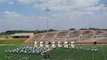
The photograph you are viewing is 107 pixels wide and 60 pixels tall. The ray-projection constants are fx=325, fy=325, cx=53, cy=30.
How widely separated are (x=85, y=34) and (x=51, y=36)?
373 inches

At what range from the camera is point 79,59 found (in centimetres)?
3228

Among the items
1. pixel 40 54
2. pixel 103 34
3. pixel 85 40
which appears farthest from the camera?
pixel 103 34

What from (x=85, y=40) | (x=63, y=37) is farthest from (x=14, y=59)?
(x=63, y=37)

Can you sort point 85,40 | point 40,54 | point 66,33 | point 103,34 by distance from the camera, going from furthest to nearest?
point 66,33, point 103,34, point 85,40, point 40,54

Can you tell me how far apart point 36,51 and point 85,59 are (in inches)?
320

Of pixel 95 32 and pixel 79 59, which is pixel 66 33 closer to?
pixel 95 32

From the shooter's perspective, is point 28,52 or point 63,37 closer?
point 28,52

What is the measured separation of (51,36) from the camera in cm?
8700

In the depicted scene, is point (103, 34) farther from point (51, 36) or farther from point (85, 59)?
point (85, 59)

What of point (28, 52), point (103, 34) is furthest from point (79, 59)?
point (103, 34)

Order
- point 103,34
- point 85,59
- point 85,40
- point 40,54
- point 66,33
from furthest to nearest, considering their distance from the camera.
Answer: point 66,33
point 103,34
point 85,40
point 40,54
point 85,59

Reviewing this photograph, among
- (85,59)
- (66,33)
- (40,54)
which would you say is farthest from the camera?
(66,33)

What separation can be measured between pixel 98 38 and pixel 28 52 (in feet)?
133

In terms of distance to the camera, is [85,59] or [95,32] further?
[95,32]
